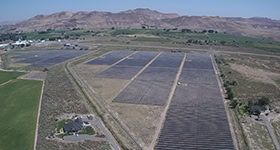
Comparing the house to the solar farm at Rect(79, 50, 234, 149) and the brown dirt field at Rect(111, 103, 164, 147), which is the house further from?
the solar farm at Rect(79, 50, 234, 149)

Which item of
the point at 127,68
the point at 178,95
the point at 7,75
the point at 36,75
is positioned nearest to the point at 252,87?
the point at 178,95

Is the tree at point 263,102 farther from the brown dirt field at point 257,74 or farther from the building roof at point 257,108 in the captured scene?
the brown dirt field at point 257,74

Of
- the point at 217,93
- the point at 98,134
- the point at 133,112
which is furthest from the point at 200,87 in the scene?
the point at 98,134

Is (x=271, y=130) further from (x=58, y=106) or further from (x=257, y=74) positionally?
(x=58, y=106)

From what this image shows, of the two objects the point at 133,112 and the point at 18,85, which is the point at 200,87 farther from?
the point at 18,85

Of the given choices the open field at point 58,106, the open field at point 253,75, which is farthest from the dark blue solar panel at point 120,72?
the open field at point 253,75

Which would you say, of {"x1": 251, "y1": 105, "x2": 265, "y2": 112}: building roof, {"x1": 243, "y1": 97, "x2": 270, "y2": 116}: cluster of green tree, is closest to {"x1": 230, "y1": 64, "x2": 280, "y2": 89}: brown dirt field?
{"x1": 243, "y1": 97, "x2": 270, "y2": 116}: cluster of green tree

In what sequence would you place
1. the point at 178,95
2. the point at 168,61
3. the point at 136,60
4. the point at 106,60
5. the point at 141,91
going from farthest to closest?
1. the point at 106,60
2. the point at 136,60
3. the point at 168,61
4. the point at 141,91
5. the point at 178,95
